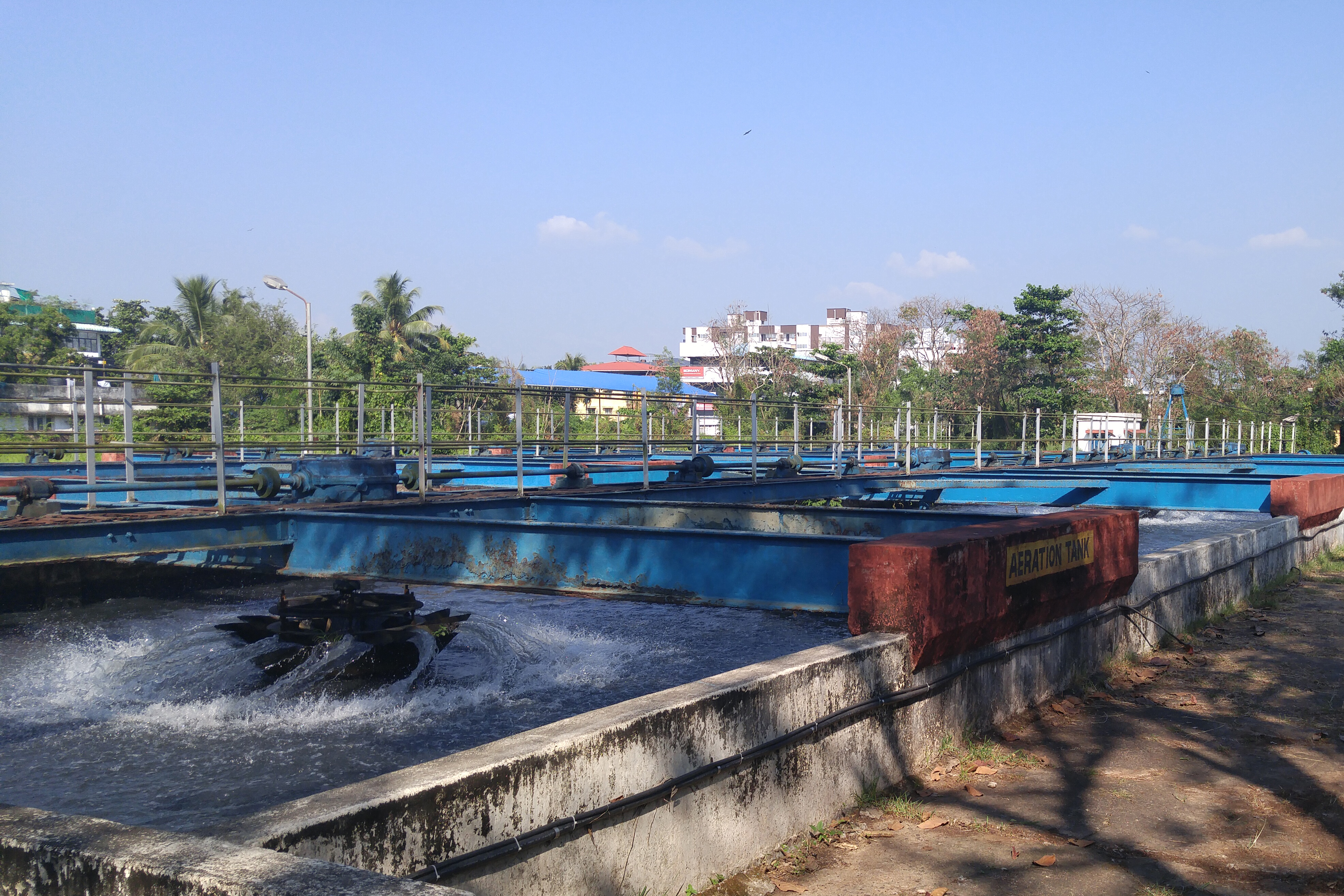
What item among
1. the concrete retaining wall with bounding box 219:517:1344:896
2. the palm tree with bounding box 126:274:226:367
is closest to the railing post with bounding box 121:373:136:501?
the concrete retaining wall with bounding box 219:517:1344:896

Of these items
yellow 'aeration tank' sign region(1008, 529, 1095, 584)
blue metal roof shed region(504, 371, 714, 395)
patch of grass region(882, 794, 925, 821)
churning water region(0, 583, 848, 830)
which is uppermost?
blue metal roof shed region(504, 371, 714, 395)

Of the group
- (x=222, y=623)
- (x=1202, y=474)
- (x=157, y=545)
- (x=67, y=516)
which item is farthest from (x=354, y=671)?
(x=1202, y=474)

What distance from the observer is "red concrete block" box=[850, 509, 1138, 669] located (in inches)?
196

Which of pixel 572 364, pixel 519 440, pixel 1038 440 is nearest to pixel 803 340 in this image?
pixel 572 364

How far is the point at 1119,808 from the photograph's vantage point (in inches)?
186

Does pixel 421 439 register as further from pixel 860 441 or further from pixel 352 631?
pixel 860 441

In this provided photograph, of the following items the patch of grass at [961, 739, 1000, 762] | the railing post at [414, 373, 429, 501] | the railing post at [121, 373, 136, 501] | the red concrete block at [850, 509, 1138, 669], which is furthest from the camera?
the railing post at [414, 373, 429, 501]

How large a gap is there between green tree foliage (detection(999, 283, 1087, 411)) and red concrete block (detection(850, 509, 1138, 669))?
50.4m

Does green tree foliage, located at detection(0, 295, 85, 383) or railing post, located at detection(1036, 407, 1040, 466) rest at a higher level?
green tree foliage, located at detection(0, 295, 85, 383)

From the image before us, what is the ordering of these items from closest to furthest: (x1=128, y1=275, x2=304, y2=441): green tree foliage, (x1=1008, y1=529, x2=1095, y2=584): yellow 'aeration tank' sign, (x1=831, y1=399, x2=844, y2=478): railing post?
(x1=1008, y1=529, x2=1095, y2=584): yellow 'aeration tank' sign
(x1=831, y1=399, x2=844, y2=478): railing post
(x1=128, y1=275, x2=304, y2=441): green tree foliage

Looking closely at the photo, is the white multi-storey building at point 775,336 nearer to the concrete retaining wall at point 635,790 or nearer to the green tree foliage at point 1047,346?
the green tree foliage at point 1047,346

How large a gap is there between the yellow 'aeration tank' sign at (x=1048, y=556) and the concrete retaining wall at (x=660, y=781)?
16.5 inches

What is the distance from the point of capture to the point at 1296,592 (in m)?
11.1

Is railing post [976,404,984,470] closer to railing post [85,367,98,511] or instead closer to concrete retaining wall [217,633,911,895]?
railing post [85,367,98,511]
